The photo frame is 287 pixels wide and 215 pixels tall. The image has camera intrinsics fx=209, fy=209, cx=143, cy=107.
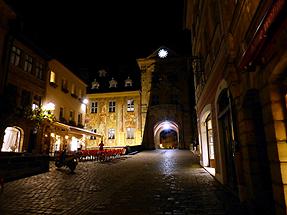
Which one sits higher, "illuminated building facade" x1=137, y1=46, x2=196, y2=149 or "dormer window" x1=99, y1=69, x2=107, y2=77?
"dormer window" x1=99, y1=69, x2=107, y2=77

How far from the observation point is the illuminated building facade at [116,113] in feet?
113

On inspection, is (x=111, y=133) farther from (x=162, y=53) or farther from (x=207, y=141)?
(x=207, y=141)

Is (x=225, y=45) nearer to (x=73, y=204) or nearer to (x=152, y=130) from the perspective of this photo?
(x=73, y=204)

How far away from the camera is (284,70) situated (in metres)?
3.73

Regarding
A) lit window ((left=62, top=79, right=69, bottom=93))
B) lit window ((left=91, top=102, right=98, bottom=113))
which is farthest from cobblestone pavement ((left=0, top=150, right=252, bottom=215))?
lit window ((left=91, top=102, right=98, bottom=113))

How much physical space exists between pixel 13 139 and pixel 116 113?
20003mm

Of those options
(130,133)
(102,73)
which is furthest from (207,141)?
(102,73)

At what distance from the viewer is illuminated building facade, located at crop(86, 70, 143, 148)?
3456 cm

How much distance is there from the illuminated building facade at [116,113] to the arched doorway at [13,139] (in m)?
17.5

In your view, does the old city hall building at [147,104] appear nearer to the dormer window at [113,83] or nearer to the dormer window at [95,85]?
the dormer window at [113,83]

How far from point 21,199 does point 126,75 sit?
113ft

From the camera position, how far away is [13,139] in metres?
16.5

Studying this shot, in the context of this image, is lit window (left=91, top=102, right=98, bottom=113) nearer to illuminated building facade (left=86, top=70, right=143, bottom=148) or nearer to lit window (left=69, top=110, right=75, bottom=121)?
illuminated building facade (left=86, top=70, right=143, bottom=148)

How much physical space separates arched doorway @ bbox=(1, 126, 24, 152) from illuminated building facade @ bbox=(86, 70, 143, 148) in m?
17.5
